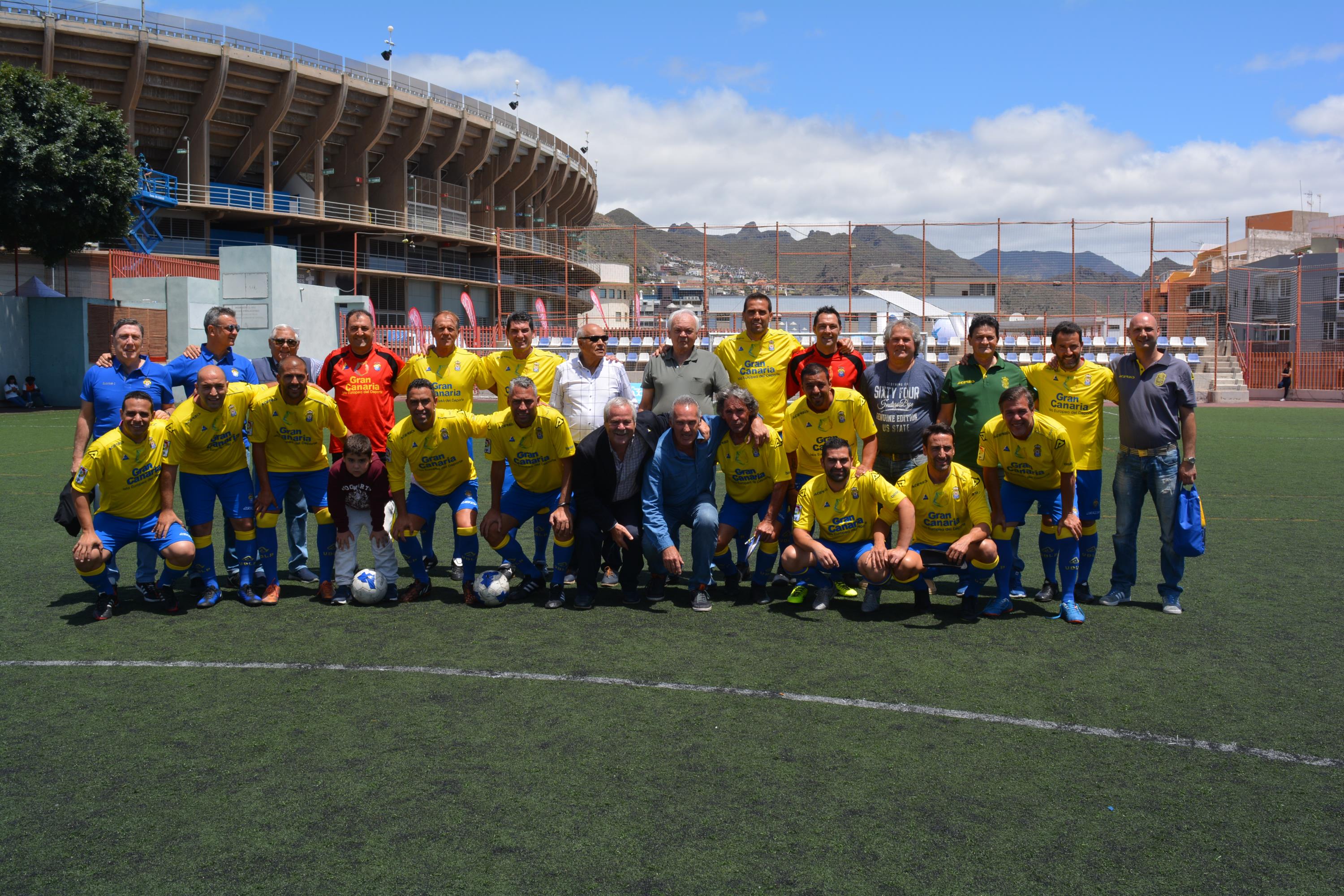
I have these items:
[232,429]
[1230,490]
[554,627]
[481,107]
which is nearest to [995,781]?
[554,627]

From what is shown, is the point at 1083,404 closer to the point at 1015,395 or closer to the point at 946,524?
the point at 1015,395

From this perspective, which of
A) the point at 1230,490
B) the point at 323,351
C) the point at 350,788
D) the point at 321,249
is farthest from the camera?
the point at 321,249

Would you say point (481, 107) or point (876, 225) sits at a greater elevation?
point (481, 107)

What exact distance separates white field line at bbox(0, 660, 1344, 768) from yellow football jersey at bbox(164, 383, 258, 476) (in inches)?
60.9

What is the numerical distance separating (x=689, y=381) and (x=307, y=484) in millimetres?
2688

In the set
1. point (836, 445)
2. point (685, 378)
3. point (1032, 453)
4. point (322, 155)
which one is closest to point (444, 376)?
point (685, 378)

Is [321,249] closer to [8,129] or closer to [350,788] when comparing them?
[8,129]

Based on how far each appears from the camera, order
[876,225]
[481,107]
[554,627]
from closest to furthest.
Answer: [554,627], [876,225], [481,107]

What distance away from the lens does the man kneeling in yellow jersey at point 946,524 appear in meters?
5.87

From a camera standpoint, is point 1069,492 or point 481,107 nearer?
point 1069,492

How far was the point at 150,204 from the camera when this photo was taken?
1470 inches

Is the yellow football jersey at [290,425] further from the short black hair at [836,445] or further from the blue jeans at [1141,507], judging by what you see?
the blue jeans at [1141,507]

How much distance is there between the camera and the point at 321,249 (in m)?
46.2

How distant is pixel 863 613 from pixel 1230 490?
24.0 feet
